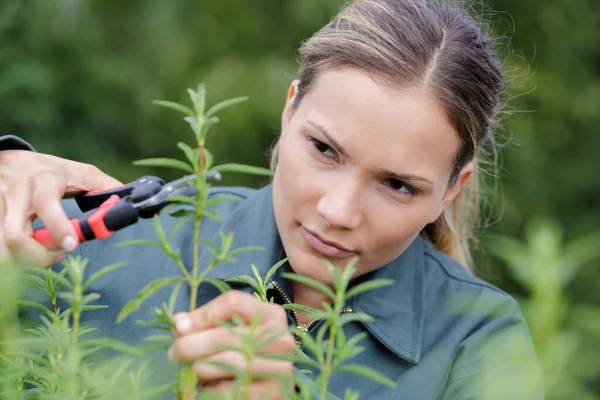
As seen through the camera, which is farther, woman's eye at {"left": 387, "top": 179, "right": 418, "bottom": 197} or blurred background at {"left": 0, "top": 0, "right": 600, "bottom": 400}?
blurred background at {"left": 0, "top": 0, "right": 600, "bottom": 400}

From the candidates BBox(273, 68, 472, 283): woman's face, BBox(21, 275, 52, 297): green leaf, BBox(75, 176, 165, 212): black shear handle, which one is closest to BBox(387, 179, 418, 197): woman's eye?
BBox(273, 68, 472, 283): woman's face

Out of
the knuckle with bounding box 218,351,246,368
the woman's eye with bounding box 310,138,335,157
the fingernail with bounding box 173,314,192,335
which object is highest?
the fingernail with bounding box 173,314,192,335

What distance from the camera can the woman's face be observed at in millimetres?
1981

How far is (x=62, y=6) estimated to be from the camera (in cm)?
555

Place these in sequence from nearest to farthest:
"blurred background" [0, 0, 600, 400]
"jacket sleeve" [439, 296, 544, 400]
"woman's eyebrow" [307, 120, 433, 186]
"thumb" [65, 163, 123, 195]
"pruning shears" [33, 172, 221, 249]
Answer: "jacket sleeve" [439, 296, 544, 400] < "pruning shears" [33, 172, 221, 249] < "thumb" [65, 163, 123, 195] < "woman's eyebrow" [307, 120, 433, 186] < "blurred background" [0, 0, 600, 400]

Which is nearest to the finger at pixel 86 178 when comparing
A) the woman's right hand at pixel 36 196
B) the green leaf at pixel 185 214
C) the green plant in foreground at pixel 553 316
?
the woman's right hand at pixel 36 196

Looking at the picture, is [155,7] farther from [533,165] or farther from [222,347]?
[222,347]

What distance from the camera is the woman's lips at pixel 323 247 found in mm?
2076

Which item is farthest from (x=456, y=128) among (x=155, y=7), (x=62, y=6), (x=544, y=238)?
(x=155, y=7)

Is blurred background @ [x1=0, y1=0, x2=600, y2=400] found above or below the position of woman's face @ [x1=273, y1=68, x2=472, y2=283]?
below

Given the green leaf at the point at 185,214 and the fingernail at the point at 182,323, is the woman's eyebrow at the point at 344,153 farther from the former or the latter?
the fingernail at the point at 182,323

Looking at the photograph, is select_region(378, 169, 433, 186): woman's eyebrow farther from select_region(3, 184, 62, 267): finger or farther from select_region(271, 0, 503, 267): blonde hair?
select_region(3, 184, 62, 267): finger

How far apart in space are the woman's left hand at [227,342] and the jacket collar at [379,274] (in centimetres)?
108

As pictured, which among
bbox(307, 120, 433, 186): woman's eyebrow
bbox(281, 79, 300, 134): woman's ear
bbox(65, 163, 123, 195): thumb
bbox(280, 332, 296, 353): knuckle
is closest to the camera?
bbox(280, 332, 296, 353): knuckle
